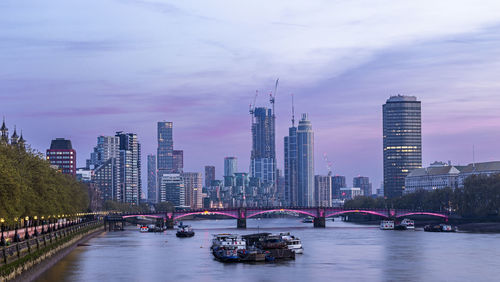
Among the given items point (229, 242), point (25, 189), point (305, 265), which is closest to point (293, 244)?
point (229, 242)

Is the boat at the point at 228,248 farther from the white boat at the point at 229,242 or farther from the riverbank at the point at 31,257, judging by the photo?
the riverbank at the point at 31,257

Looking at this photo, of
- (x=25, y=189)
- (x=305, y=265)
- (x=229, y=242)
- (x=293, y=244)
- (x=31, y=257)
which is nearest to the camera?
(x=31, y=257)

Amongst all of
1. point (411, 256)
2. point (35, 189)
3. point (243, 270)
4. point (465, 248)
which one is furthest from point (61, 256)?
point (465, 248)

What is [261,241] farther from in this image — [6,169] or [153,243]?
[6,169]

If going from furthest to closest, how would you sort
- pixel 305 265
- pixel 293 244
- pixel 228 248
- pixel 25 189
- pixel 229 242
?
pixel 293 244 → pixel 229 242 → pixel 228 248 → pixel 305 265 → pixel 25 189

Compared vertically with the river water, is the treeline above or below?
above

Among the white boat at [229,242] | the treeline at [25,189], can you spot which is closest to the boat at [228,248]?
the white boat at [229,242]

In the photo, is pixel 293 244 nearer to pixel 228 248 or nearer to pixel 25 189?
pixel 228 248

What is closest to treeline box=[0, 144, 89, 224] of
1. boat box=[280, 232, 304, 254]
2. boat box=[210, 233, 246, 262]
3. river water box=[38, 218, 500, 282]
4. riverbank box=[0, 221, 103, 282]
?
riverbank box=[0, 221, 103, 282]

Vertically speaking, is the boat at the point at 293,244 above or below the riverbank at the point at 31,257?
below

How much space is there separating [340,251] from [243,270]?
4166cm

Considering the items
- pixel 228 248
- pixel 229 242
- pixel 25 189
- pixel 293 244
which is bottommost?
pixel 293 244

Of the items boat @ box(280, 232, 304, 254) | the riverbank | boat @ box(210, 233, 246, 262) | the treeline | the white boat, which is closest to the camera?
the riverbank

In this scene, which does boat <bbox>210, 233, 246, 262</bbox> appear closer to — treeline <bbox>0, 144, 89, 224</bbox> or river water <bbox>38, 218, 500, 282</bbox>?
river water <bbox>38, 218, 500, 282</bbox>
